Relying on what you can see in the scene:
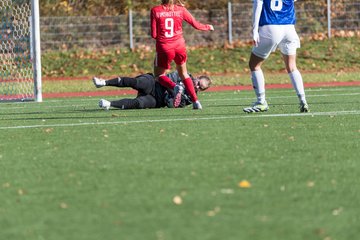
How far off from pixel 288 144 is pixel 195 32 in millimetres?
26401

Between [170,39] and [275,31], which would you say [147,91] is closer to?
[170,39]

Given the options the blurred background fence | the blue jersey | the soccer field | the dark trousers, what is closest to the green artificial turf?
the blurred background fence

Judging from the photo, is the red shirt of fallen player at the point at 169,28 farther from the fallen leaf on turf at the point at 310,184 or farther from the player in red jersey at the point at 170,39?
the fallen leaf on turf at the point at 310,184

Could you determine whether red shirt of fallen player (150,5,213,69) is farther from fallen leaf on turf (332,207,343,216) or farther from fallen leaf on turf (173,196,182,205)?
fallen leaf on turf (332,207,343,216)

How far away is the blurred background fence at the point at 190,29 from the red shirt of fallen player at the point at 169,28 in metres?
19.8

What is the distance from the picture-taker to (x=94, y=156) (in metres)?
8.98

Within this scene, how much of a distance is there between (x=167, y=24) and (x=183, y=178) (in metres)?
7.49

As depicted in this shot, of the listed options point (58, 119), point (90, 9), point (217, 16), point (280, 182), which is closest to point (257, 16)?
point (58, 119)

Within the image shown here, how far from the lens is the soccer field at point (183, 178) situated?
5.78 m

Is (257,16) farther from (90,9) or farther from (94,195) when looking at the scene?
(90,9)

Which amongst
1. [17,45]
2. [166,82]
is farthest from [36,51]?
[166,82]

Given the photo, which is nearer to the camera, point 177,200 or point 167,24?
point 177,200

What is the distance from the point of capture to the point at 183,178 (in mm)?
7488

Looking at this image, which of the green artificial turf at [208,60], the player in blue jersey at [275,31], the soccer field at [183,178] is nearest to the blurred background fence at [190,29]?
the green artificial turf at [208,60]
